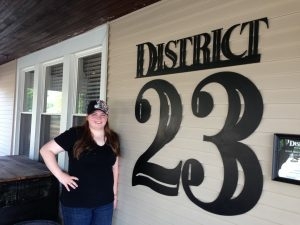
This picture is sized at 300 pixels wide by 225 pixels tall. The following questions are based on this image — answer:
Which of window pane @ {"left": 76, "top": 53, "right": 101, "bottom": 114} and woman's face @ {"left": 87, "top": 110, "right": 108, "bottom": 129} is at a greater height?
window pane @ {"left": 76, "top": 53, "right": 101, "bottom": 114}

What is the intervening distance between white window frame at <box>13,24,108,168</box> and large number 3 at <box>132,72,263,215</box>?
1.14 m

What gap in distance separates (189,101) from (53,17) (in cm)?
191

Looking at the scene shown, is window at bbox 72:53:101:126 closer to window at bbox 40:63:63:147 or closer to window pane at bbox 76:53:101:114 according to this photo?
window pane at bbox 76:53:101:114

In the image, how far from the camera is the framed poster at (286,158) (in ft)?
5.59

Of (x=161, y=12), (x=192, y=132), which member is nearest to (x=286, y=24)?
(x=192, y=132)

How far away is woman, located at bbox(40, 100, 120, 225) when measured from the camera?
254 centimetres

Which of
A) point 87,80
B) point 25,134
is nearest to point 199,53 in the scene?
point 87,80

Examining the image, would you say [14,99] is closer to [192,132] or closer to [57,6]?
[57,6]

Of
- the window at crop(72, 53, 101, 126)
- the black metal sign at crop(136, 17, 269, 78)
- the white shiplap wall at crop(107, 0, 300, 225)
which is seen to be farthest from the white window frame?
the black metal sign at crop(136, 17, 269, 78)

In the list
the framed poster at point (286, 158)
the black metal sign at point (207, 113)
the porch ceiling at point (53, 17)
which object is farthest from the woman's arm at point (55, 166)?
the framed poster at point (286, 158)

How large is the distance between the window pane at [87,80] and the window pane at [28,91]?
1.84 metres


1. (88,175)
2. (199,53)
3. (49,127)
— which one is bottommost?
(88,175)

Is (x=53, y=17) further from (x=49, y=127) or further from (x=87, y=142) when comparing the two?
(x=49, y=127)

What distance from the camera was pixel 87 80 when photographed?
396 centimetres
